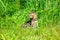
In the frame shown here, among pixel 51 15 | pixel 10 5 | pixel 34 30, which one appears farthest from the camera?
pixel 10 5

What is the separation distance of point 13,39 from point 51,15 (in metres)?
1.50

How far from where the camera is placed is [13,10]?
306 inches

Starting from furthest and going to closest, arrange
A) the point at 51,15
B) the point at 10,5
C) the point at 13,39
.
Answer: the point at 10,5 < the point at 51,15 < the point at 13,39

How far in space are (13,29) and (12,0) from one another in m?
1.36

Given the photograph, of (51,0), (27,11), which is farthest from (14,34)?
(51,0)

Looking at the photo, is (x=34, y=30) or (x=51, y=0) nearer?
(x=34, y=30)

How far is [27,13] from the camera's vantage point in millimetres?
7562

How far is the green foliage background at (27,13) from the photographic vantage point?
6.95 metres

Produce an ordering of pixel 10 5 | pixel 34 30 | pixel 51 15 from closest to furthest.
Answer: pixel 34 30 < pixel 51 15 < pixel 10 5

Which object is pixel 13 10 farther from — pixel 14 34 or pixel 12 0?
pixel 14 34

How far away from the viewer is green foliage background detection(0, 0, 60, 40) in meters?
6.95

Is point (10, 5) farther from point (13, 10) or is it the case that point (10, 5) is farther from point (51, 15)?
point (51, 15)

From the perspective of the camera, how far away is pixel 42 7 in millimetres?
7605

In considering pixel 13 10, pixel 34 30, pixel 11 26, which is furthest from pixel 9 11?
pixel 34 30
